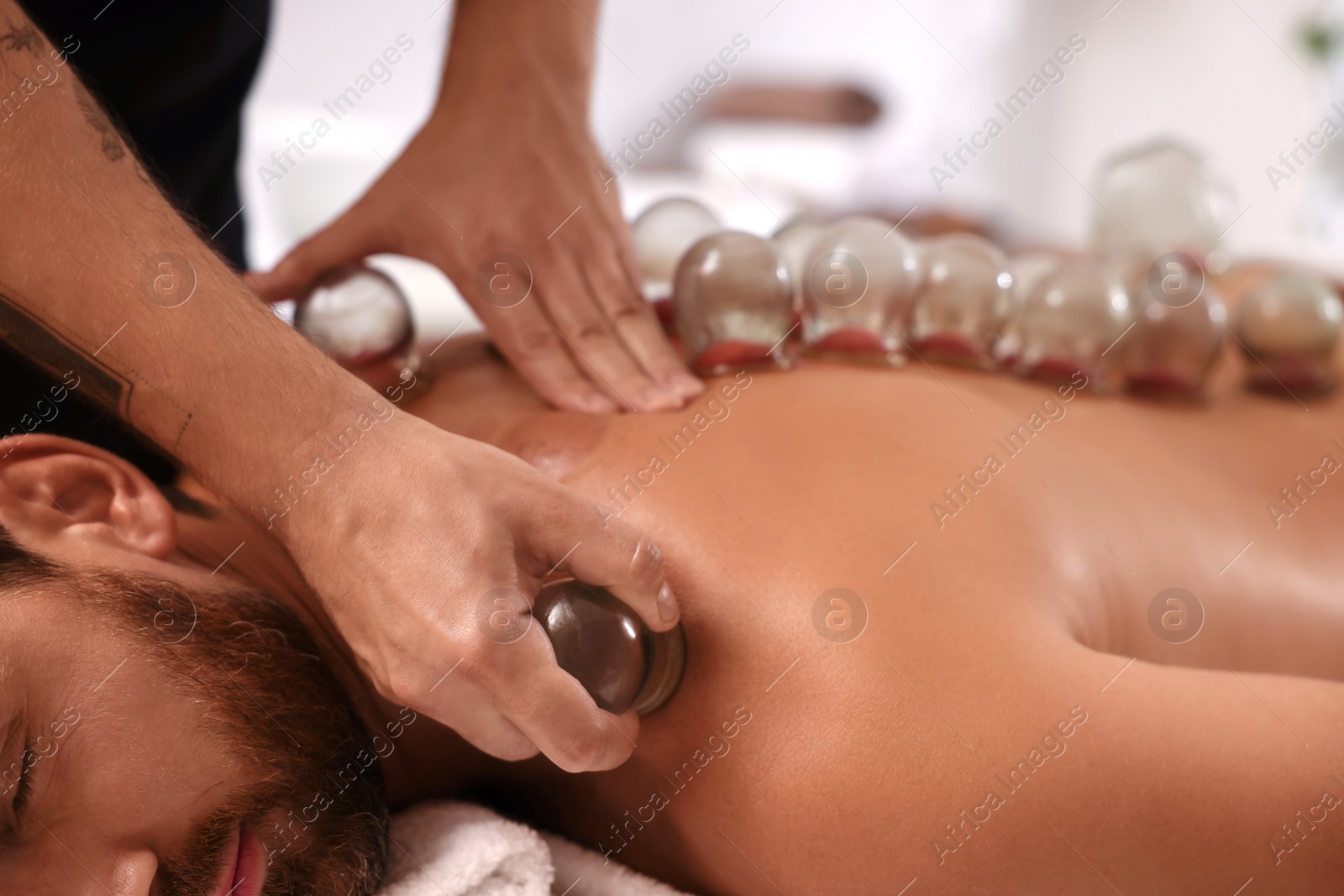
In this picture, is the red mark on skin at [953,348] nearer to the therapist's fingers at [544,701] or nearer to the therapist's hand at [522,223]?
the therapist's hand at [522,223]

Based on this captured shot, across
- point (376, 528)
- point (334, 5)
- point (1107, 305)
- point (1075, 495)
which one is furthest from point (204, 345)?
point (334, 5)

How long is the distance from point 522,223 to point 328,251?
184 millimetres

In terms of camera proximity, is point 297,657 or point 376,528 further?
point 297,657

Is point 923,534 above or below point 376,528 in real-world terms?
below

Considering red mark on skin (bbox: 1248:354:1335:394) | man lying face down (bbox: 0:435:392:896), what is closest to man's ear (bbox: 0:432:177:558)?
man lying face down (bbox: 0:435:392:896)

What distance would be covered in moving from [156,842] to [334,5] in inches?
105

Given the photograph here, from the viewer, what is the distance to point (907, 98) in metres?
3.68

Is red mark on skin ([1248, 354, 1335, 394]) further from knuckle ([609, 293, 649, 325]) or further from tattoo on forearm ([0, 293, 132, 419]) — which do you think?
tattoo on forearm ([0, 293, 132, 419])

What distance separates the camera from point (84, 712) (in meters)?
0.60

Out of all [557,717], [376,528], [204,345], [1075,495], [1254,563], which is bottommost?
[1254,563]

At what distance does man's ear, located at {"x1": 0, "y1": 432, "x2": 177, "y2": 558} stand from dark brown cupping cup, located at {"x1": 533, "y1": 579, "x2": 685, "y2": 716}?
0.31 m

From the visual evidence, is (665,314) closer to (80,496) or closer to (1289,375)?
(80,496)

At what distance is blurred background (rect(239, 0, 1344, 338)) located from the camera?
281 centimetres

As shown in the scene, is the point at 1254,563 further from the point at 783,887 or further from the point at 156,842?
the point at 156,842
